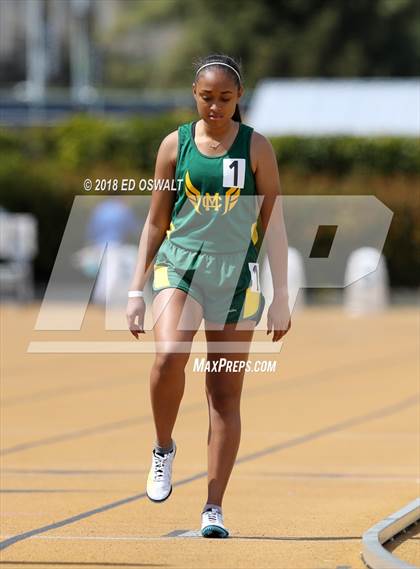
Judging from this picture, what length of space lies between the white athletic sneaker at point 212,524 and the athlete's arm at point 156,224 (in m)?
0.89

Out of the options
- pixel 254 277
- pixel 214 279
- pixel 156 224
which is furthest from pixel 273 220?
pixel 156 224

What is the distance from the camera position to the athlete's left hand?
7121 mm

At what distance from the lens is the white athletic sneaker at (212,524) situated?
279 inches

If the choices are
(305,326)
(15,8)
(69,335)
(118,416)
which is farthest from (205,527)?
(15,8)

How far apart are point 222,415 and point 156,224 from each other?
3.11ft

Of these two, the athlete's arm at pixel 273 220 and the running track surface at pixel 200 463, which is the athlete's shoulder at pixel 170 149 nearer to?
the athlete's arm at pixel 273 220

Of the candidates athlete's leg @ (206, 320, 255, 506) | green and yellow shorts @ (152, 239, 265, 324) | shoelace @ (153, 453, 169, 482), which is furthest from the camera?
shoelace @ (153, 453, 169, 482)

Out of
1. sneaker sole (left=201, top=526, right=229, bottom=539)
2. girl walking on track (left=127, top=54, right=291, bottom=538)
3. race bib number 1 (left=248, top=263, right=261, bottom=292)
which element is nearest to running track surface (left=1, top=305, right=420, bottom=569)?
sneaker sole (left=201, top=526, right=229, bottom=539)

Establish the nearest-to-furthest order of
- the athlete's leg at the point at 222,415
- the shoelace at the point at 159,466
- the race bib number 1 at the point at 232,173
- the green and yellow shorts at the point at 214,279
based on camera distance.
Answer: the race bib number 1 at the point at 232,173
the green and yellow shorts at the point at 214,279
the athlete's leg at the point at 222,415
the shoelace at the point at 159,466

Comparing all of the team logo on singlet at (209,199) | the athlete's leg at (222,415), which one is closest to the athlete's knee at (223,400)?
the athlete's leg at (222,415)

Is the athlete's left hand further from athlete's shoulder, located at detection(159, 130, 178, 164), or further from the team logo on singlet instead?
athlete's shoulder, located at detection(159, 130, 178, 164)

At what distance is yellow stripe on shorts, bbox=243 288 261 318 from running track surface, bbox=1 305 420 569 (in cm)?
106

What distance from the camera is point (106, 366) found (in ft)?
56.4

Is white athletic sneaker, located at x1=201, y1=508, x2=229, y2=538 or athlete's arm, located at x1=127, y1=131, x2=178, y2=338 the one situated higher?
athlete's arm, located at x1=127, y1=131, x2=178, y2=338
